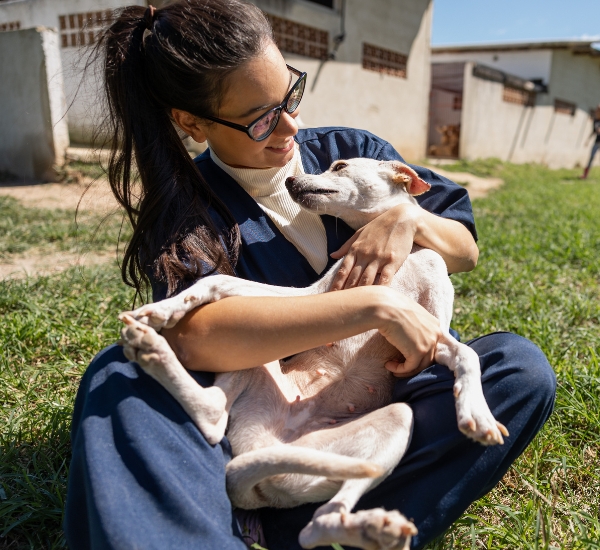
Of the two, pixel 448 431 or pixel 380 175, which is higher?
pixel 380 175

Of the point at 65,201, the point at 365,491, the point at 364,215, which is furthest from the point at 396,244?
the point at 65,201

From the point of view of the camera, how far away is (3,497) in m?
1.92

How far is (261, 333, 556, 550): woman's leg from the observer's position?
5.29 feet

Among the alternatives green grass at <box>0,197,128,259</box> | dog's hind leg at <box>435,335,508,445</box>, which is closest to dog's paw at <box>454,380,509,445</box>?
dog's hind leg at <box>435,335,508,445</box>

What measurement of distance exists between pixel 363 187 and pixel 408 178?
0.63 ft

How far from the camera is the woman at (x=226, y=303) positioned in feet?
4.75

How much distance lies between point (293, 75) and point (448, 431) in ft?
4.27

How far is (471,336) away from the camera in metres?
3.20

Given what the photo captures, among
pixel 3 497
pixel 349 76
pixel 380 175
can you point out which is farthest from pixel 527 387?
pixel 349 76

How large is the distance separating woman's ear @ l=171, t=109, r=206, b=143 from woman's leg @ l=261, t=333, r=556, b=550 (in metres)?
1.22

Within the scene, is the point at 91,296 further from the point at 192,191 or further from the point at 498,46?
the point at 498,46

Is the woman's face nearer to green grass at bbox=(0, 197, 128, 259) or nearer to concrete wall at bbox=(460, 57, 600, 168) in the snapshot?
green grass at bbox=(0, 197, 128, 259)

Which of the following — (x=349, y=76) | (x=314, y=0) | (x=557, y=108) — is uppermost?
(x=314, y=0)

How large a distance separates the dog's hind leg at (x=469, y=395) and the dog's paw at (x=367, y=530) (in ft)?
1.06
